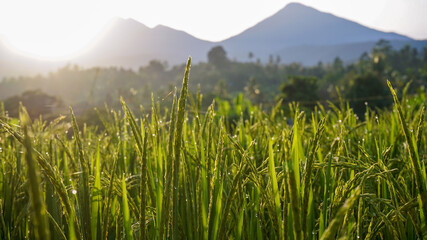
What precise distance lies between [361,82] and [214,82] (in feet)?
179

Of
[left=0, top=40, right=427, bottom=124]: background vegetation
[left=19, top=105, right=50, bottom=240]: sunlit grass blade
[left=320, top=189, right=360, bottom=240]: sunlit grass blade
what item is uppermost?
[left=19, top=105, right=50, bottom=240]: sunlit grass blade

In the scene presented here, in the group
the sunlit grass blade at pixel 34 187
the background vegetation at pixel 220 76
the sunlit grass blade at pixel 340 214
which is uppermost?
the sunlit grass blade at pixel 34 187

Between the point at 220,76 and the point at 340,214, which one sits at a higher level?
the point at 340,214

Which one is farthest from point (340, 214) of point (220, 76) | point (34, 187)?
point (220, 76)

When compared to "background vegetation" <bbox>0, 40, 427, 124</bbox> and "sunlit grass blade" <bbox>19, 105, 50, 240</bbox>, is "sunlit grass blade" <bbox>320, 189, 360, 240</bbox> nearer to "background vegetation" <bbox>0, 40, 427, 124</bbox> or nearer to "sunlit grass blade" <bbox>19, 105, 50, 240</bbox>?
"sunlit grass blade" <bbox>19, 105, 50, 240</bbox>

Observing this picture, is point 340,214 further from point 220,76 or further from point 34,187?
point 220,76

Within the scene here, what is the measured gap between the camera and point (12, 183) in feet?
4.47

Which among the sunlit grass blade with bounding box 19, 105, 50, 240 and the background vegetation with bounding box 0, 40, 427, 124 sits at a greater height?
the sunlit grass blade with bounding box 19, 105, 50, 240

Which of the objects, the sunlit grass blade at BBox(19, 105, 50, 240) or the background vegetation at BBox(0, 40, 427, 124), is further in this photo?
the background vegetation at BBox(0, 40, 427, 124)

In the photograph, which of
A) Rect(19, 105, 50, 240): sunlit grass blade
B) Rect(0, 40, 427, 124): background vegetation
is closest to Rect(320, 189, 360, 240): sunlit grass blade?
Rect(19, 105, 50, 240): sunlit grass blade

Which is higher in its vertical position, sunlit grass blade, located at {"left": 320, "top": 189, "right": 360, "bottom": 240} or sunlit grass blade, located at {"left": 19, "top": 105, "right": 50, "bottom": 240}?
sunlit grass blade, located at {"left": 19, "top": 105, "right": 50, "bottom": 240}

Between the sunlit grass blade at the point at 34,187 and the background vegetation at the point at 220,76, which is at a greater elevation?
the sunlit grass blade at the point at 34,187

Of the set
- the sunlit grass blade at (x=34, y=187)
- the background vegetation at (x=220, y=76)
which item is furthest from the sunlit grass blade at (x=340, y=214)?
the background vegetation at (x=220, y=76)

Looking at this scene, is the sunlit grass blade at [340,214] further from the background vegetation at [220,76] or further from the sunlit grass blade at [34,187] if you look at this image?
the background vegetation at [220,76]
